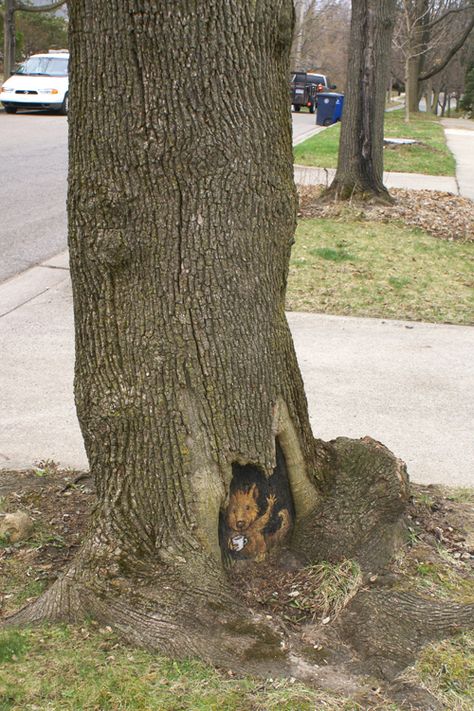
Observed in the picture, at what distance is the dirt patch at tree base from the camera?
2793 mm

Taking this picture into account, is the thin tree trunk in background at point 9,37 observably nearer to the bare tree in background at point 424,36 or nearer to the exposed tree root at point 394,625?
the bare tree in background at point 424,36

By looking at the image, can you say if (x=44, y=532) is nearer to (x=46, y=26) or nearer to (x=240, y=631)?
A: (x=240, y=631)

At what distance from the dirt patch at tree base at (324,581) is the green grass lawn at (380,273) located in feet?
11.3

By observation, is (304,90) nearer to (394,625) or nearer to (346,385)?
(346,385)

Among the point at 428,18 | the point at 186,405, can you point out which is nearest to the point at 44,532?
the point at 186,405

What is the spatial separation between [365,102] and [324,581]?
28.2ft

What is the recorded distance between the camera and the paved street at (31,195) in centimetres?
896

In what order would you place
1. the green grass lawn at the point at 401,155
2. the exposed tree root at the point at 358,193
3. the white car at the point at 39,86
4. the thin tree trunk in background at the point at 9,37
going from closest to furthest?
the exposed tree root at the point at 358,193 → the green grass lawn at the point at 401,155 → the white car at the point at 39,86 → the thin tree trunk in background at the point at 9,37

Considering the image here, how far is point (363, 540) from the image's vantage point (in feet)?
10.9

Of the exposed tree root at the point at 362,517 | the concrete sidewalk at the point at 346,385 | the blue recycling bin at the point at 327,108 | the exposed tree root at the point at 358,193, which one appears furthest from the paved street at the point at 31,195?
the blue recycling bin at the point at 327,108

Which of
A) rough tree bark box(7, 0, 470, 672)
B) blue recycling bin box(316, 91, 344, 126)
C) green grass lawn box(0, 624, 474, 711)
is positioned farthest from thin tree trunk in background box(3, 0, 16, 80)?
green grass lawn box(0, 624, 474, 711)

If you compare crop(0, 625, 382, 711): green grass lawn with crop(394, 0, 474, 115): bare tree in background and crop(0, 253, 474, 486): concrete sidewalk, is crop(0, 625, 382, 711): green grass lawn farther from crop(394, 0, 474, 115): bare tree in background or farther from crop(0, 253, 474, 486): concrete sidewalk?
crop(394, 0, 474, 115): bare tree in background

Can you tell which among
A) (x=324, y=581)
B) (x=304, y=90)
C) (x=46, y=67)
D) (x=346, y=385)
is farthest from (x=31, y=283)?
(x=304, y=90)

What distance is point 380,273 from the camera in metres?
8.03
